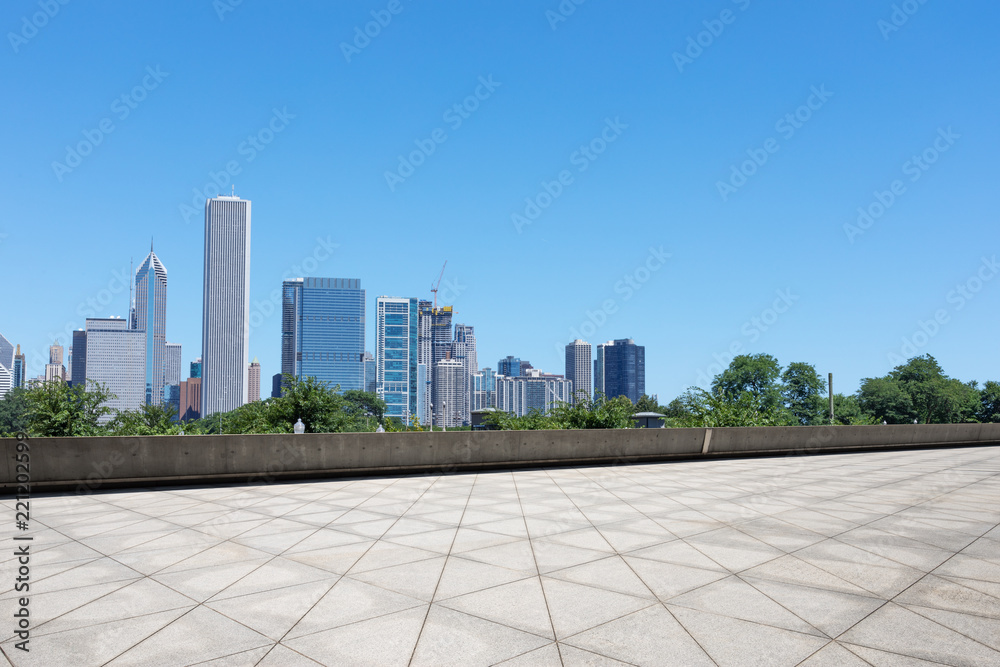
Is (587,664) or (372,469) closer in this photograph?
(587,664)

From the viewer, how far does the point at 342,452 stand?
44.8 feet

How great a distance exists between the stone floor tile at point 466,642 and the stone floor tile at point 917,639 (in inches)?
89.8

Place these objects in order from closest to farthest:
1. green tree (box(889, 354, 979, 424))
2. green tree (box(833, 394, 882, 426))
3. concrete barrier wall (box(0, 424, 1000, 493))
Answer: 1. concrete barrier wall (box(0, 424, 1000, 493))
2. green tree (box(889, 354, 979, 424))
3. green tree (box(833, 394, 882, 426))

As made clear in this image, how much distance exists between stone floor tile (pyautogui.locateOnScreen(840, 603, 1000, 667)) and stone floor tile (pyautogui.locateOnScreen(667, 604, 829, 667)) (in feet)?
1.16

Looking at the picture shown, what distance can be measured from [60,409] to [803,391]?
90805 mm

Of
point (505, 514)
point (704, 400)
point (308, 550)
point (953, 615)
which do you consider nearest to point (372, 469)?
point (505, 514)

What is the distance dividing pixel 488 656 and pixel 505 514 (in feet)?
16.5

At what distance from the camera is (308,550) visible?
6.96 meters

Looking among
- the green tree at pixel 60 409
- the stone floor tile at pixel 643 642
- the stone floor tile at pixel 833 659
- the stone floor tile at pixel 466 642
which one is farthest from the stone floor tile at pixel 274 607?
the green tree at pixel 60 409

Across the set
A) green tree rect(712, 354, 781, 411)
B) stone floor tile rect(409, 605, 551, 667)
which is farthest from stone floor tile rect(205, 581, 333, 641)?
green tree rect(712, 354, 781, 411)

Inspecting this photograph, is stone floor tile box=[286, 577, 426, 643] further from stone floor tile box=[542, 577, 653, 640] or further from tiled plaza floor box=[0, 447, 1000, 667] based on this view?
stone floor tile box=[542, 577, 653, 640]

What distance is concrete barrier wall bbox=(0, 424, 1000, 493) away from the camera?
11.7 m

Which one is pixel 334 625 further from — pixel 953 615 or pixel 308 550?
pixel 953 615

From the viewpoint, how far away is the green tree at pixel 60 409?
15.4 m
